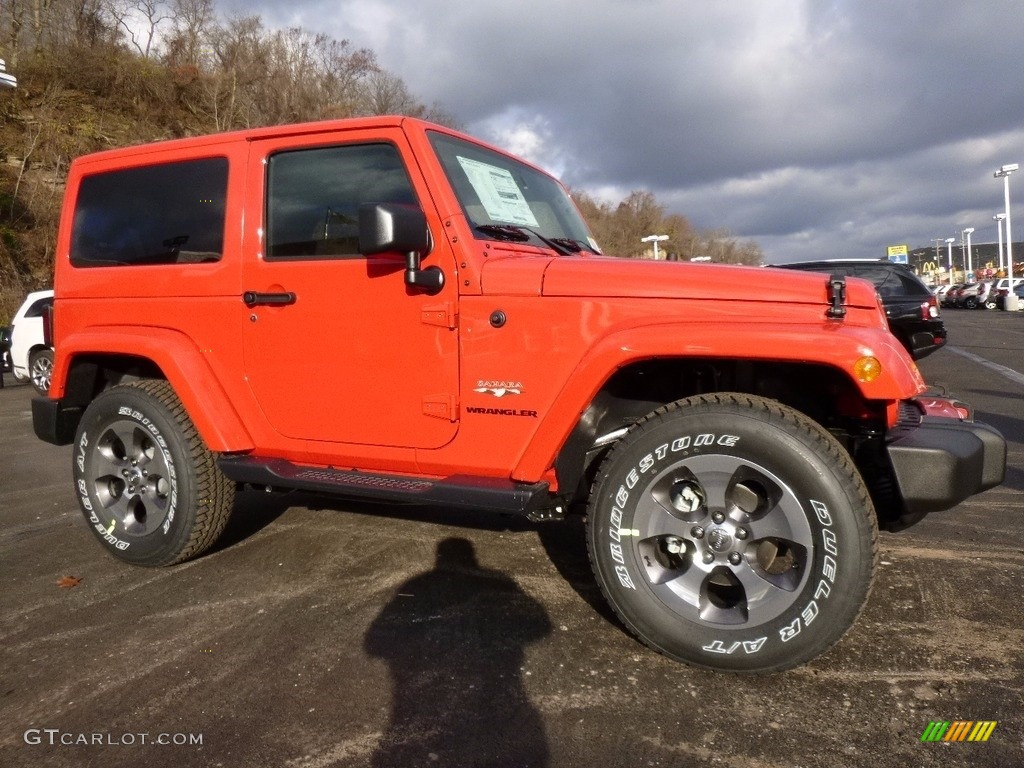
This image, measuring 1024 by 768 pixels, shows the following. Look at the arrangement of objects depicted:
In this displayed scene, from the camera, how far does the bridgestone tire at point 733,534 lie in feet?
7.44

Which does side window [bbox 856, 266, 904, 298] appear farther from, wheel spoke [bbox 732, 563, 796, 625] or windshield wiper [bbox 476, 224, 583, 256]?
wheel spoke [bbox 732, 563, 796, 625]

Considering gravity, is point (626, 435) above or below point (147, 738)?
above

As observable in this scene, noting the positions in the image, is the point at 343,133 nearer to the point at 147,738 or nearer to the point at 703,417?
the point at 703,417

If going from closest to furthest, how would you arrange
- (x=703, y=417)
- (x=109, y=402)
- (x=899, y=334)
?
(x=703, y=417)
(x=109, y=402)
(x=899, y=334)

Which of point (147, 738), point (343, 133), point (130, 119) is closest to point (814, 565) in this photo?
point (147, 738)

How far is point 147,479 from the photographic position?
3527mm

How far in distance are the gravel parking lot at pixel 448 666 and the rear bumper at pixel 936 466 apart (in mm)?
631

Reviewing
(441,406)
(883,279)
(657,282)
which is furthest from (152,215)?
(883,279)

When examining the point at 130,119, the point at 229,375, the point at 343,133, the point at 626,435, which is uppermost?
the point at 130,119

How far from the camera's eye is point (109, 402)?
3.54 m

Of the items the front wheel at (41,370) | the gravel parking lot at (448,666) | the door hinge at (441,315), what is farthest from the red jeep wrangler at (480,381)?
the front wheel at (41,370)

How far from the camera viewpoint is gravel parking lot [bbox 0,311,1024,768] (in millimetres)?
2074

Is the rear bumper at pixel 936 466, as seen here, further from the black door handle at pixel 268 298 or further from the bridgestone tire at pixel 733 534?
the black door handle at pixel 268 298

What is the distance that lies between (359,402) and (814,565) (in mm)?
1888
